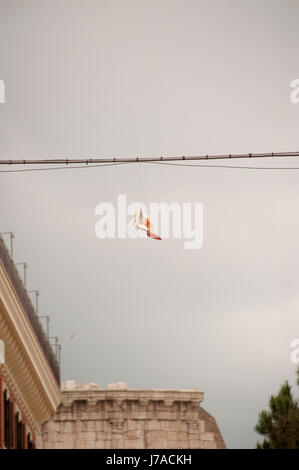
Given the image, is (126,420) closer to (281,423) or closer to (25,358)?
(281,423)

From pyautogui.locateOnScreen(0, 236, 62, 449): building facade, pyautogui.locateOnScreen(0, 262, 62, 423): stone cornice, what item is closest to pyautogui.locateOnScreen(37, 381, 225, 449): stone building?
pyautogui.locateOnScreen(0, 262, 62, 423): stone cornice

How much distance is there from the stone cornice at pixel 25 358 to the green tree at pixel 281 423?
2036cm

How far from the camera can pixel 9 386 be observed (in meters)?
42.2

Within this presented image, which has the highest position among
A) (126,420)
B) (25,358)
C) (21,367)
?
(126,420)

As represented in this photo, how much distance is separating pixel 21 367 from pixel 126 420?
37.8 m

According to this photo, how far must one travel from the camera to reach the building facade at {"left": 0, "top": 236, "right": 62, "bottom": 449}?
39.8 m

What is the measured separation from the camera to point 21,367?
42750 millimetres

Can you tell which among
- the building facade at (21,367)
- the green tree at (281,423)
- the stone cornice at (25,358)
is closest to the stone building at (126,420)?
the green tree at (281,423)

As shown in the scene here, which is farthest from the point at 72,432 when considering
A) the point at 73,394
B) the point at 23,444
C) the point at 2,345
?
the point at 2,345

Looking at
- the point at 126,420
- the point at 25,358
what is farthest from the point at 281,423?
the point at 25,358
